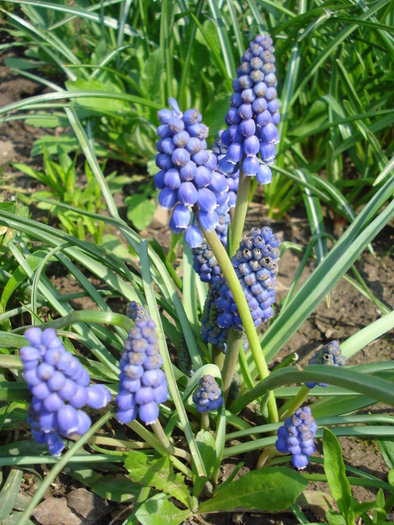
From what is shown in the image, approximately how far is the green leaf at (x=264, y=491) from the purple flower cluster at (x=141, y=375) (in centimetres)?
88

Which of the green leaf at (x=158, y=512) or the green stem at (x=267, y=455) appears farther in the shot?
the green stem at (x=267, y=455)

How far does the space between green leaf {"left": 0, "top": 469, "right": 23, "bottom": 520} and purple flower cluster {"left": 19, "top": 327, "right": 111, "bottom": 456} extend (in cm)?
134

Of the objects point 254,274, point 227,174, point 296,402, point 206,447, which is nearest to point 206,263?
point 254,274

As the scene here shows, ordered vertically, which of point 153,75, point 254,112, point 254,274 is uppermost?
point 153,75

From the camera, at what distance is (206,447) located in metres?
2.67

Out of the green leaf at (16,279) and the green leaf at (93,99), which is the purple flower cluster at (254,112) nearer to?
the green leaf at (16,279)

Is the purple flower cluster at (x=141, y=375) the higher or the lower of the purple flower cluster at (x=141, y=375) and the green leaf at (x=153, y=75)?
the lower

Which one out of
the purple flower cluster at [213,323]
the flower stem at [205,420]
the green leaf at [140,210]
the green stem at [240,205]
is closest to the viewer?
the green stem at [240,205]

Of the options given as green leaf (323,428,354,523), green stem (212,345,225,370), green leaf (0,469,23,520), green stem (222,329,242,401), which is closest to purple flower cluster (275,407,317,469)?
green leaf (323,428,354,523)

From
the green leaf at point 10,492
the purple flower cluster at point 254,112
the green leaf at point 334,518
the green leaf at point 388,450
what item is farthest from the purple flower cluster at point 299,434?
the green leaf at point 10,492

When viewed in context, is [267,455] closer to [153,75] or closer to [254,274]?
[254,274]

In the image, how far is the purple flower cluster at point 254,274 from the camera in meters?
2.41

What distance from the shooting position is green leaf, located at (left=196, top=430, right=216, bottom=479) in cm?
266

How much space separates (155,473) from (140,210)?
9.47 ft
